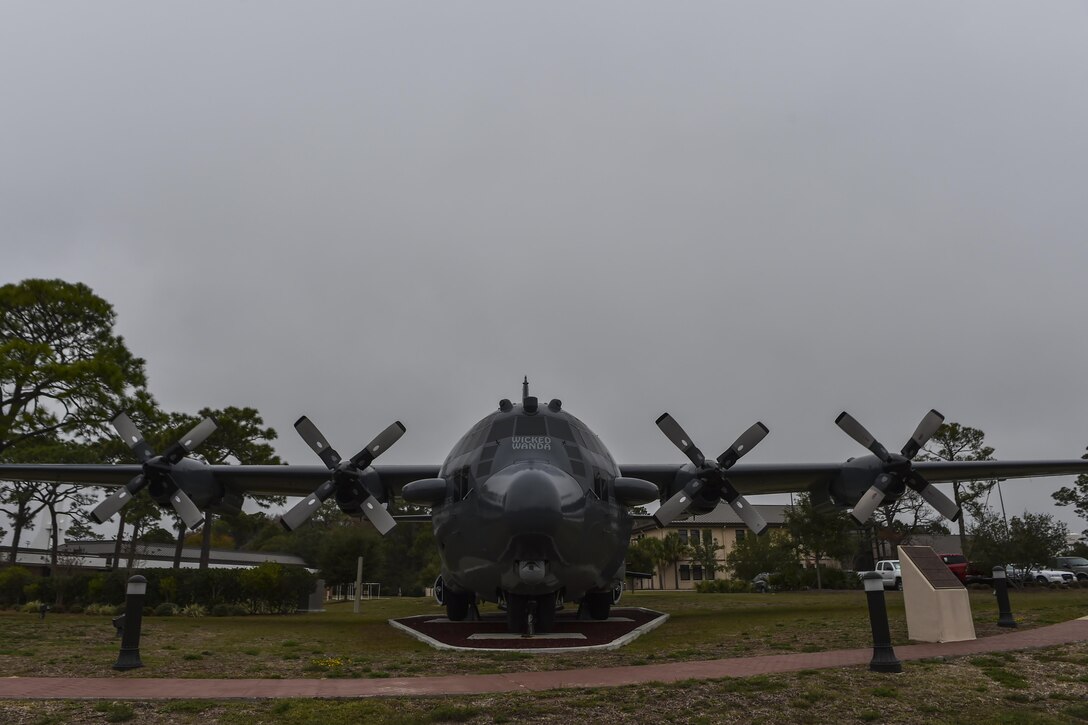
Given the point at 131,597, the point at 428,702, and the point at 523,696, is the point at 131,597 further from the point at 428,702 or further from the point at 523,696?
the point at 523,696

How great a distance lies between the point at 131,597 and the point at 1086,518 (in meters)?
61.9

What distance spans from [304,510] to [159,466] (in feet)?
15.2

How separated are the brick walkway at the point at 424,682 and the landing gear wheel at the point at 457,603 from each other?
32.2 feet

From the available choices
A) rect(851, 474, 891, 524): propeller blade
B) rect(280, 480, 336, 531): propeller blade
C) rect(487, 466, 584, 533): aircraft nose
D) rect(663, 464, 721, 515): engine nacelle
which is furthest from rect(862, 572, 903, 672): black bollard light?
rect(280, 480, 336, 531): propeller blade

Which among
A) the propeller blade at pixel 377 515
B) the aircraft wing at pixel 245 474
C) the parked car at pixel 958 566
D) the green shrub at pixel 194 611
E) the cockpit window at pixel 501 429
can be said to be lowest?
the green shrub at pixel 194 611

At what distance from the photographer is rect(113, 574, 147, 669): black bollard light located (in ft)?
36.5

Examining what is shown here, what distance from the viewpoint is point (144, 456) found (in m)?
19.0

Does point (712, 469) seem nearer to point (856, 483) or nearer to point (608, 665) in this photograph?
point (856, 483)

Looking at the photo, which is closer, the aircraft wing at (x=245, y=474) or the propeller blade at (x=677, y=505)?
the propeller blade at (x=677, y=505)

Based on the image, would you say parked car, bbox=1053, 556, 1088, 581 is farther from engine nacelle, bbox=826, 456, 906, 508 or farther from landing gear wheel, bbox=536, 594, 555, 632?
landing gear wheel, bbox=536, 594, 555, 632

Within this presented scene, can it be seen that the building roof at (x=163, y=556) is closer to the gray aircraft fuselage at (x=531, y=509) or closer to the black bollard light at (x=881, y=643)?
the gray aircraft fuselage at (x=531, y=509)

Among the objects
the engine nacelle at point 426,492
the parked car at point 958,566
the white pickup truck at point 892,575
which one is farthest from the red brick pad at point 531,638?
the white pickup truck at point 892,575

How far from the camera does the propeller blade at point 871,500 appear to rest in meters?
18.0

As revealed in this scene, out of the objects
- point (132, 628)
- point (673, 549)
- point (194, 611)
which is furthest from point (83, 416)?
point (673, 549)
